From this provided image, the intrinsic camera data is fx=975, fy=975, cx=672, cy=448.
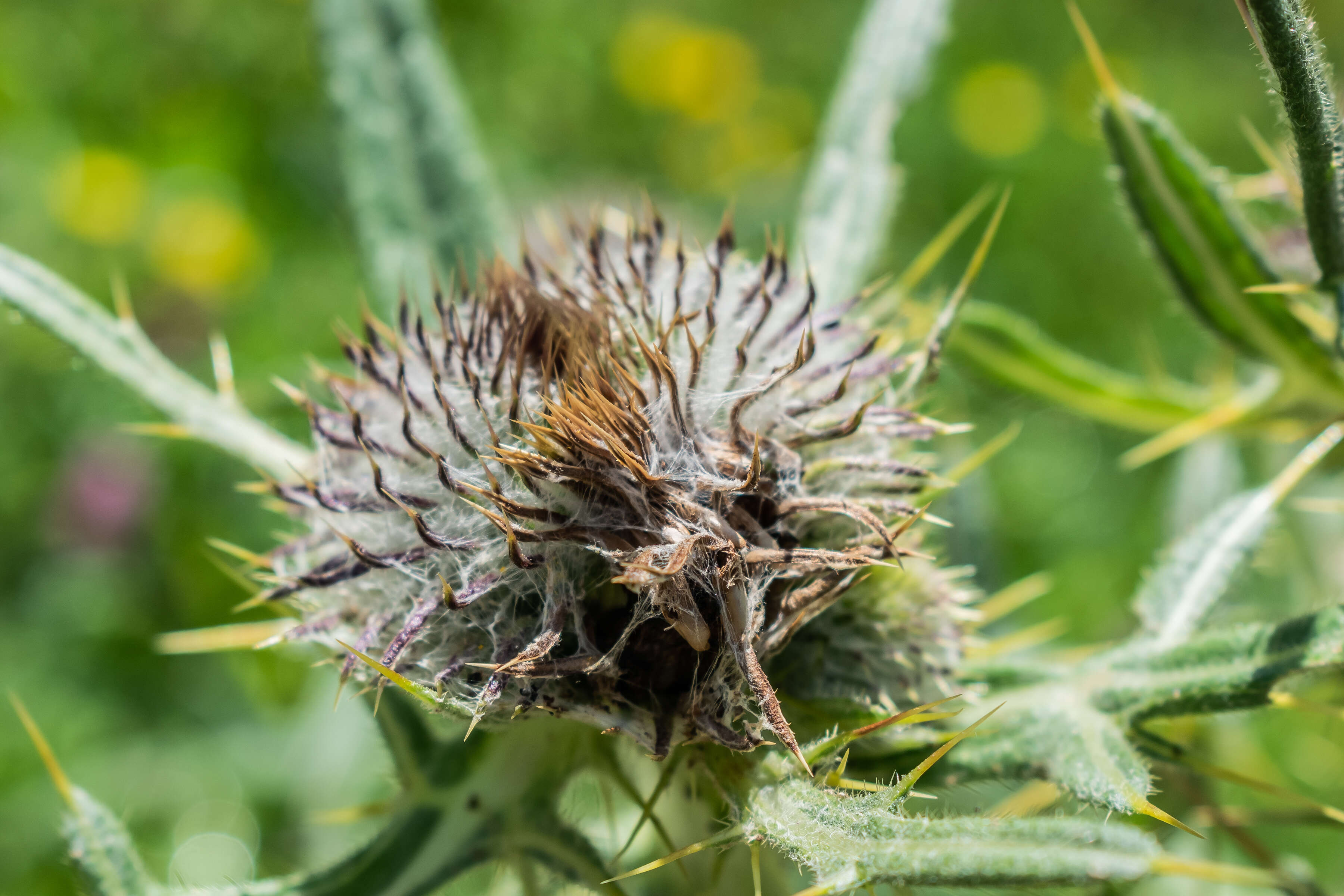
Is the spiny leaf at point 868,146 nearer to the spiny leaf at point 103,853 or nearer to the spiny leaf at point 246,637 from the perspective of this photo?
the spiny leaf at point 246,637

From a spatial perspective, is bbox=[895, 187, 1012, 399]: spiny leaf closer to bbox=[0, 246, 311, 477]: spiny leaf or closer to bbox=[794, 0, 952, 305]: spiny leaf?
bbox=[794, 0, 952, 305]: spiny leaf

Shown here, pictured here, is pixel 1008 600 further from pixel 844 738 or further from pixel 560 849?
→ pixel 560 849

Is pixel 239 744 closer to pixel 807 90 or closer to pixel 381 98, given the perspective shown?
pixel 381 98

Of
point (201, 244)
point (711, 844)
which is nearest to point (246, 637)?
point (711, 844)

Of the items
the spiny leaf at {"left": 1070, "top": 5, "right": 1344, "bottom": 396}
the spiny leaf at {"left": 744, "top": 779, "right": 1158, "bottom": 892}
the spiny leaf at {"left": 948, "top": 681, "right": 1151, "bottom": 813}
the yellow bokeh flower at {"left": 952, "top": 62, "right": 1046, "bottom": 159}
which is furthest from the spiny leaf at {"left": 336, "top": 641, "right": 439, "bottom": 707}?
the yellow bokeh flower at {"left": 952, "top": 62, "right": 1046, "bottom": 159}

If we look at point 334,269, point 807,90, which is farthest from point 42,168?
point 807,90

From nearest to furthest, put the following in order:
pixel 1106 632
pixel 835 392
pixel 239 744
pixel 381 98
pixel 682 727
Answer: pixel 682 727, pixel 835 392, pixel 381 98, pixel 1106 632, pixel 239 744
